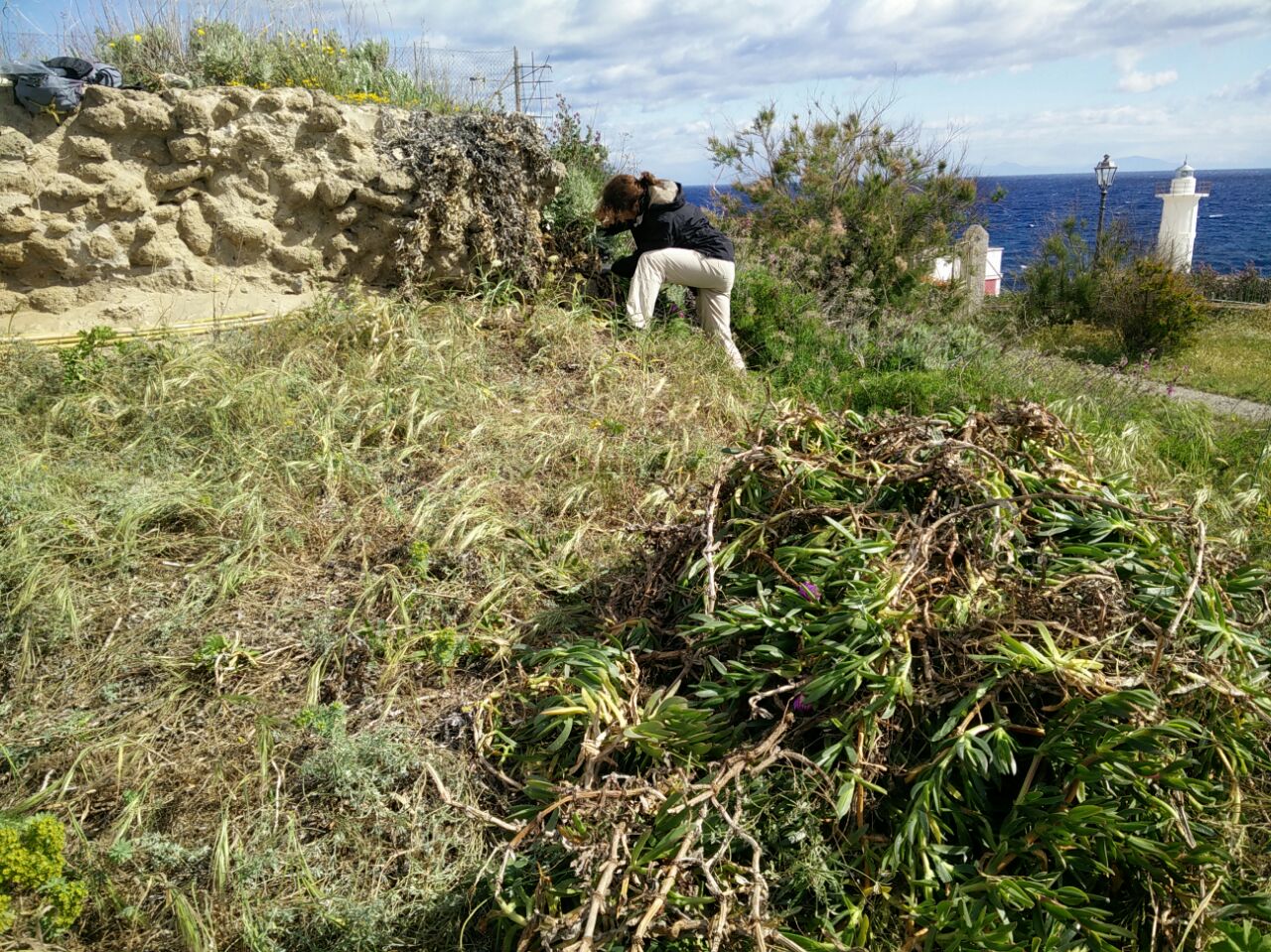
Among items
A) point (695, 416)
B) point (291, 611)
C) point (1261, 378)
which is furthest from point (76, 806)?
point (1261, 378)

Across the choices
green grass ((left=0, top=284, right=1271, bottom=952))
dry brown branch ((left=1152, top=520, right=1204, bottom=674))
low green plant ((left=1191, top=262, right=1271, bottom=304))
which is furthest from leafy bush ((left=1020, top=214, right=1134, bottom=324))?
dry brown branch ((left=1152, top=520, right=1204, bottom=674))

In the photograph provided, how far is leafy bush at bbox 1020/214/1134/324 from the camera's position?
40.4ft

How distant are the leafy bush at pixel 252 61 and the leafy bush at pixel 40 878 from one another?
5.09 meters

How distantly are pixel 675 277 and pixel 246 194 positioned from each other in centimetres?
296

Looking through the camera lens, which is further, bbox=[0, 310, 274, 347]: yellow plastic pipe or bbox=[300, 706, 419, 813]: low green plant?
bbox=[0, 310, 274, 347]: yellow plastic pipe

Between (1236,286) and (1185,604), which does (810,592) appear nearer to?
(1185,604)

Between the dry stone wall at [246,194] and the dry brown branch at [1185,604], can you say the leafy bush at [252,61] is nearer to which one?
the dry stone wall at [246,194]

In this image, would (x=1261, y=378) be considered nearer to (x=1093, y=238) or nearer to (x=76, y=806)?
(x=1093, y=238)

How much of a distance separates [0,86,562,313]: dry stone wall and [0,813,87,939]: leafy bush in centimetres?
400

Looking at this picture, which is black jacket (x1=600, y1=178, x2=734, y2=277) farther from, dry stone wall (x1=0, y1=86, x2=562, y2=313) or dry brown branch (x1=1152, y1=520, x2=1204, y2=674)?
dry brown branch (x1=1152, y1=520, x2=1204, y2=674)

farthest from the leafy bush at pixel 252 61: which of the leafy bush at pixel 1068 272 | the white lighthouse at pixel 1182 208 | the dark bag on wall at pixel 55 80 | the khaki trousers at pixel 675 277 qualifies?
the white lighthouse at pixel 1182 208

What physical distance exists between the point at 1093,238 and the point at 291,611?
1538 centimetres

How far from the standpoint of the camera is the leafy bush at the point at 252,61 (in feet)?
19.4

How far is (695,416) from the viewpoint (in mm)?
4965
